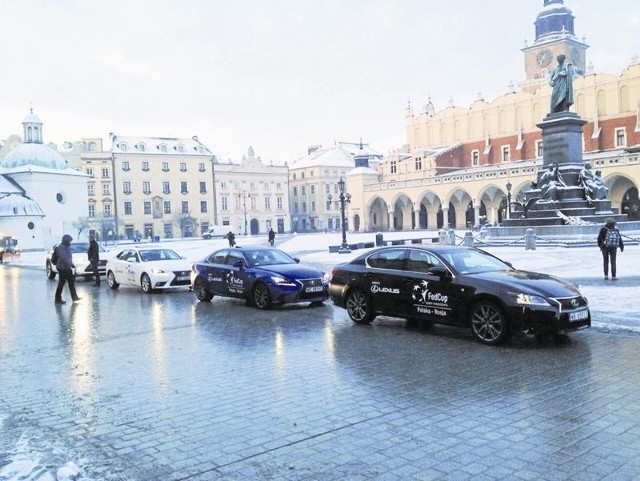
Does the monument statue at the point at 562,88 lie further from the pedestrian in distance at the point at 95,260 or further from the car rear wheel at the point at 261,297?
the car rear wheel at the point at 261,297

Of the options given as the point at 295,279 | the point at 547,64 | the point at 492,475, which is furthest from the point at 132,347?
the point at 547,64

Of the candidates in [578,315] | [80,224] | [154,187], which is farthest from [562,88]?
[154,187]

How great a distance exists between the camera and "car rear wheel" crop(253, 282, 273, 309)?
13656 mm

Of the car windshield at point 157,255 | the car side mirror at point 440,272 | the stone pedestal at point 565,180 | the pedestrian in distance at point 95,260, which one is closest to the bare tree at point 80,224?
the pedestrian in distance at point 95,260

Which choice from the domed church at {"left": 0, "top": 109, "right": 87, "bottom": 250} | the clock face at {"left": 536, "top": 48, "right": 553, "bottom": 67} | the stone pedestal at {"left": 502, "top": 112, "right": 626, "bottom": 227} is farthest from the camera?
the clock face at {"left": 536, "top": 48, "right": 553, "bottom": 67}

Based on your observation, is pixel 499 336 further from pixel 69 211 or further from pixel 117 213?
pixel 117 213

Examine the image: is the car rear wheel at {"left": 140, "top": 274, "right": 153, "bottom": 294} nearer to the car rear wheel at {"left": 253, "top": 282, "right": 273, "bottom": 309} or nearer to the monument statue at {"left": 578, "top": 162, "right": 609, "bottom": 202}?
the car rear wheel at {"left": 253, "top": 282, "right": 273, "bottom": 309}

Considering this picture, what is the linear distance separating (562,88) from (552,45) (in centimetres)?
5485

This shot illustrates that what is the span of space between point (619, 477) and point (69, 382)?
606cm

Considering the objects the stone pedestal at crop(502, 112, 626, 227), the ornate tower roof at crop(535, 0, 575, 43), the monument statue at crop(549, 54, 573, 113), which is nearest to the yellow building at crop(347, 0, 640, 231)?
the ornate tower roof at crop(535, 0, 575, 43)

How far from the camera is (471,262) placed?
1030cm

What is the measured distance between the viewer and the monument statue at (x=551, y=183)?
31.4 metres

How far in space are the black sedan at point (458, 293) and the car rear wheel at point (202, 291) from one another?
4.77 m

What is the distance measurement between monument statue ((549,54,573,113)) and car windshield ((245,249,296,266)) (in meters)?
22.0
